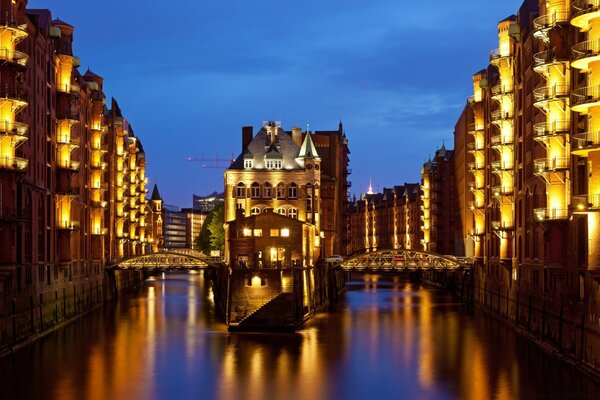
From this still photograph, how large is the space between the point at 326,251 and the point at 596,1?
87490mm

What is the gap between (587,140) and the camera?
48031 mm

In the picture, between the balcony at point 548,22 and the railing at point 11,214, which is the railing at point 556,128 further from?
the railing at point 11,214

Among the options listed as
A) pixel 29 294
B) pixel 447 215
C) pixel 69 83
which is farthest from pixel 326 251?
pixel 29 294

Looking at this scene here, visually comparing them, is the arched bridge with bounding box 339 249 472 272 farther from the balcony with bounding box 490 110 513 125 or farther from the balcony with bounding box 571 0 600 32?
the balcony with bounding box 571 0 600 32

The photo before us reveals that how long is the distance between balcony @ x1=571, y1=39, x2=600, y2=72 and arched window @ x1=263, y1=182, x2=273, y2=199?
228 feet

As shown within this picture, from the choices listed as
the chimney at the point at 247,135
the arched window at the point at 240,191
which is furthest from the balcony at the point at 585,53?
the chimney at the point at 247,135

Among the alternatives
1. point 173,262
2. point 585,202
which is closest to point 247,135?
point 173,262

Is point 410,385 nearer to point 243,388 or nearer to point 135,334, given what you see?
point 243,388

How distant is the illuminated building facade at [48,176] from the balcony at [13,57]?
0.06 m

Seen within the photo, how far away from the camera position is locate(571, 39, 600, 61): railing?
155ft

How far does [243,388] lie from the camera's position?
51.0 m

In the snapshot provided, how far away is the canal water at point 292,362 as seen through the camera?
4950cm

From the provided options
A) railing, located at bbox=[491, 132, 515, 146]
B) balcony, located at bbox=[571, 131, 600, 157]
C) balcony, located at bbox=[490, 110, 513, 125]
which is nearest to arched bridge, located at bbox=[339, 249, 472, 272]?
railing, located at bbox=[491, 132, 515, 146]

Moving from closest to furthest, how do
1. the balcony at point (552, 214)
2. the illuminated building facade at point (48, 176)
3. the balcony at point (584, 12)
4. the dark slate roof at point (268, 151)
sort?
the balcony at point (584, 12)
the balcony at point (552, 214)
the illuminated building facade at point (48, 176)
the dark slate roof at point (268, 151)
